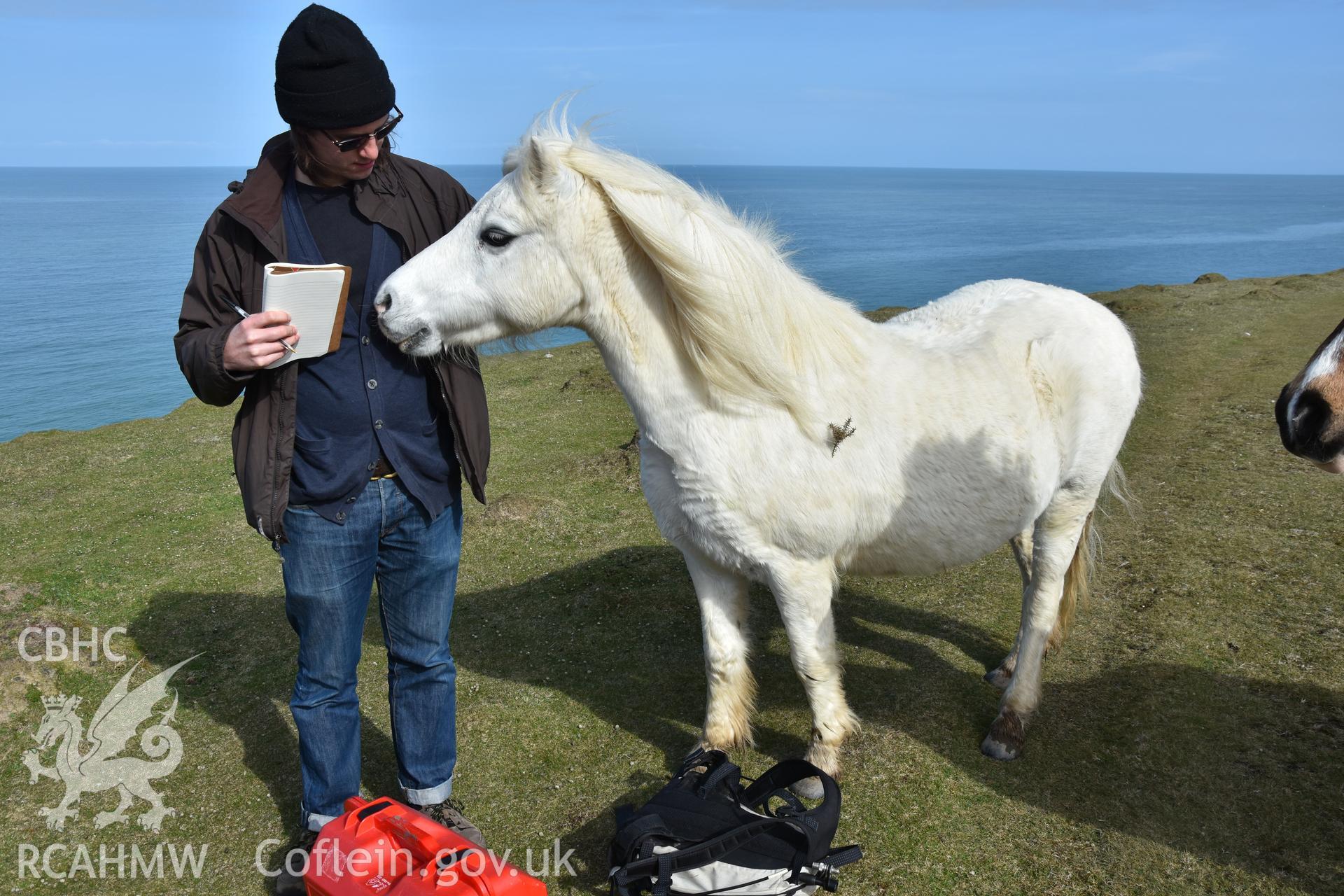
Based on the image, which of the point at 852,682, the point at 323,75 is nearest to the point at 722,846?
the point at 852,682

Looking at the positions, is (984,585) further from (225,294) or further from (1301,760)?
(225,294)

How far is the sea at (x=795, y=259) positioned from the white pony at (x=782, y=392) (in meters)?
0.35

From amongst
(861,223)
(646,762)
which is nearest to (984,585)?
(646,762)

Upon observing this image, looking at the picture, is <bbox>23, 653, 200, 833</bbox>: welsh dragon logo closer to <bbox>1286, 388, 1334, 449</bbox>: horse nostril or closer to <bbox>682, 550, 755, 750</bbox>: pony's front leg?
<bbox>682, 550, 755, 750</bbox>: pony's front leg

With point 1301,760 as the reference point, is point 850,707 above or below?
below

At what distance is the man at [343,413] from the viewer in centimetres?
233

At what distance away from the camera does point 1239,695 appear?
3.71 meters

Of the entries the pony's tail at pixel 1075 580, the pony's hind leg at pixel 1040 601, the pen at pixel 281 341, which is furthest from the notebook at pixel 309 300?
the pony's tail at pixel 1075 580

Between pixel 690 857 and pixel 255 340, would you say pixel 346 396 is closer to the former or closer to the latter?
pixel 255 340

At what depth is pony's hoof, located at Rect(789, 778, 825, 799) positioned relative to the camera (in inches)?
126

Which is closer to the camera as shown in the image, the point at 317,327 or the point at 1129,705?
the point at 317,327

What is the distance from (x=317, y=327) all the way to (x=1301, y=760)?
3.83 m

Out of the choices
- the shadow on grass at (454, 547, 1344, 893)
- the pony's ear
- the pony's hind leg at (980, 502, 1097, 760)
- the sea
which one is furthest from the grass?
the pony's ear

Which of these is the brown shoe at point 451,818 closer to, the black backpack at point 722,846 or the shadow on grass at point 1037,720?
the shadow on grass at point 1037,720
